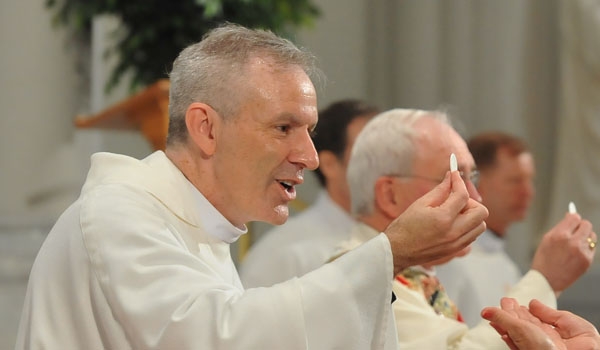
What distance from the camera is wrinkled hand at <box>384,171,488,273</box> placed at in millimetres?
2553

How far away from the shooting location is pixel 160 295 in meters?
2.47

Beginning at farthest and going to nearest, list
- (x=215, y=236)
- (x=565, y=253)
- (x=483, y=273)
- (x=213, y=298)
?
1. (x=483, y=273)
2. (x=565, y=253)
3. (x=215, y=236)
4. (x=213, y=298)

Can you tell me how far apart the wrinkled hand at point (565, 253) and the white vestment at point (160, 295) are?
2.97 ft

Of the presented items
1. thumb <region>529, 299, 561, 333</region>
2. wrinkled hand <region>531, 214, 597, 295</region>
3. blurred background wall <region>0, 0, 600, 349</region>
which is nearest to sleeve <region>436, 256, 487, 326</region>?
wrinkled hand <region>531, 214, 597, 295</region>

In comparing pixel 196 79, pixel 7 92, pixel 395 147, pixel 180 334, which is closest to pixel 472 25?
pixel 7 92

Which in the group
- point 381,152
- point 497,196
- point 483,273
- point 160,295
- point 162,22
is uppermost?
point 160,295

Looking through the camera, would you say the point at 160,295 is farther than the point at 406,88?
No

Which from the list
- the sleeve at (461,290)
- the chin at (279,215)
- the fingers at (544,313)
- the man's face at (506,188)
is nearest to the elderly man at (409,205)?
the fingers at (544,313)

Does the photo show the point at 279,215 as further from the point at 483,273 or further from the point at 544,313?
the point at 483,273

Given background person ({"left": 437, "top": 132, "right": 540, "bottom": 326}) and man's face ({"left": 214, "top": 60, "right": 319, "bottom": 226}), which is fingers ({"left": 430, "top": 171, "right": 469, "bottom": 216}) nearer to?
man's face ({"left": 214, "top": 60, "right": 319, "bottom": 226})

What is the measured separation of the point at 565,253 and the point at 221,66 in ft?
3.92

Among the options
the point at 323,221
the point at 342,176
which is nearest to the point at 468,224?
the point at 342,176

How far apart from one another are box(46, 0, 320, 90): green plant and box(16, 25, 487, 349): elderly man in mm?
3662

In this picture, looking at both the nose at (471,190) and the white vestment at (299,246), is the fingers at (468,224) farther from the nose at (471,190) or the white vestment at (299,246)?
the white vestment at (299,246)
